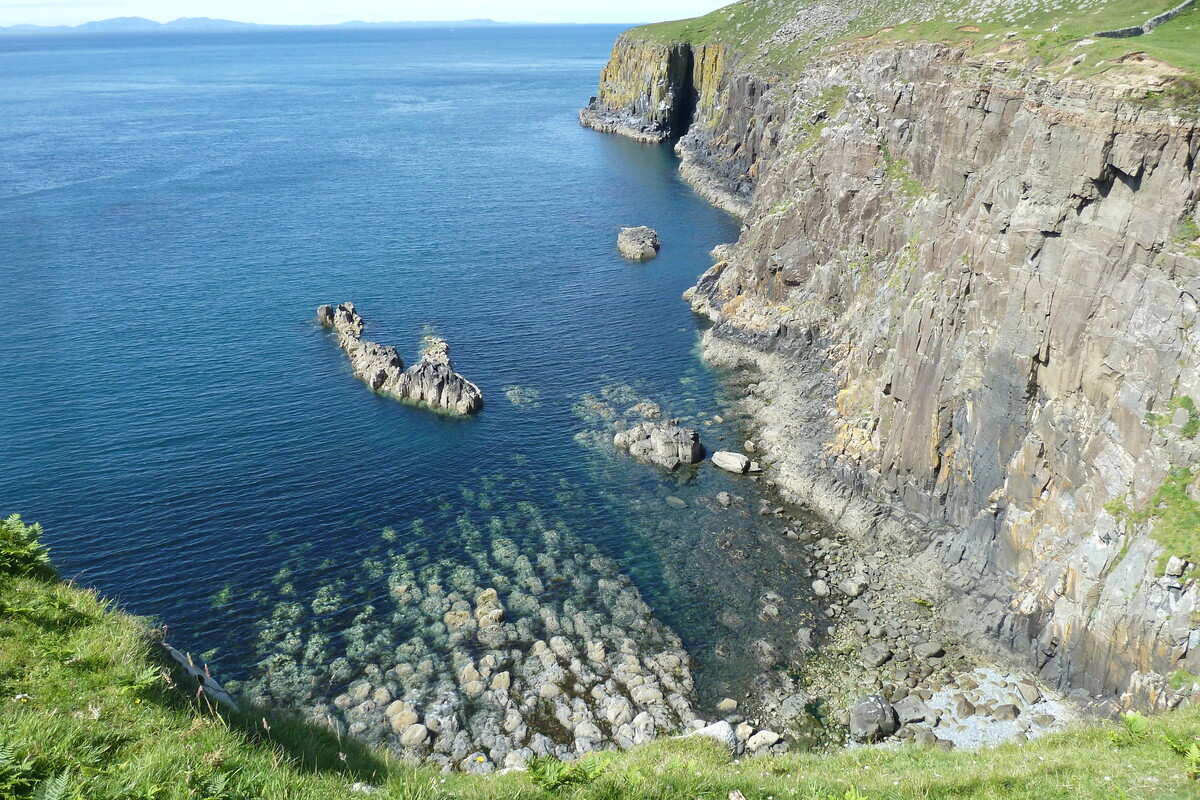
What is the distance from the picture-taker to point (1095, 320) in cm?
4106

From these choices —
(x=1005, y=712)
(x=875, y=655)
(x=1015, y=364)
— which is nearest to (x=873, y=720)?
(x=875, y=655)

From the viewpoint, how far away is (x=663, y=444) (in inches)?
2490

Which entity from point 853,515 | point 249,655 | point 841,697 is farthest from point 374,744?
point 853,515

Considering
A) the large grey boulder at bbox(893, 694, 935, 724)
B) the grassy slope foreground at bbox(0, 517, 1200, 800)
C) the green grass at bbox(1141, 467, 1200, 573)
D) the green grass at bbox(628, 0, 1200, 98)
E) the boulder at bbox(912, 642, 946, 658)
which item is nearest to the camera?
the grassy slope foreground at bbox(0, 517, 1200, 800)

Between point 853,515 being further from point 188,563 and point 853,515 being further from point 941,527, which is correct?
point 188,563

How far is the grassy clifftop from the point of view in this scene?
149 ft

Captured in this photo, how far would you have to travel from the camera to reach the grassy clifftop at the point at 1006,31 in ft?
149

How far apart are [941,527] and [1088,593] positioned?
12.6m

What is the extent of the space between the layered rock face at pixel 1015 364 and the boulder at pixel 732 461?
3.39m

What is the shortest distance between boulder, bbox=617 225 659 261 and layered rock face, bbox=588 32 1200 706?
3698 centimetres

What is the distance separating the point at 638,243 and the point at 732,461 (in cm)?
5614

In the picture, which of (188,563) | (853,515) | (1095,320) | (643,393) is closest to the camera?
(1095,320)

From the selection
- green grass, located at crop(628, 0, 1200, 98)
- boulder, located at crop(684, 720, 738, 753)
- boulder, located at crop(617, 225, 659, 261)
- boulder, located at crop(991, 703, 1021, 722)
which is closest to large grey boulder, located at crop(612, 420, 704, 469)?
boulder, located at crop(684, 720, 738, 753)

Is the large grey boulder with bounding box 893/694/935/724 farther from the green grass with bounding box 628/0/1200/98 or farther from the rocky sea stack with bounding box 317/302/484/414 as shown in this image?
the rocky sea stack with bounding box 317/302/484/414
